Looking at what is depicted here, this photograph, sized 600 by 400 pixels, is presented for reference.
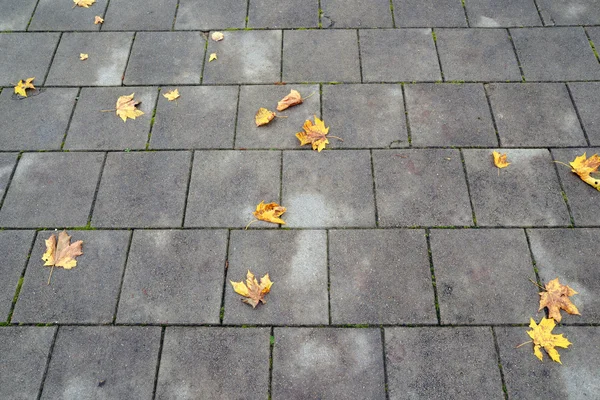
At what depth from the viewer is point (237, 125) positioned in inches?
152

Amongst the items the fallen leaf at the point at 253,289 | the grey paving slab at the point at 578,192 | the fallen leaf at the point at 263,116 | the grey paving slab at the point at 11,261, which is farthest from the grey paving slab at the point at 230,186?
the grey paving slab at the point at 578,192

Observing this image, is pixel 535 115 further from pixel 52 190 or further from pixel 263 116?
pixel 52 190

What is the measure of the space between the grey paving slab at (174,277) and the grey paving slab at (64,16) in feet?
7.60

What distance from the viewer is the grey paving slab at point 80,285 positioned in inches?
122

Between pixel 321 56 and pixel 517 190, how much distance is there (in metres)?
1.91

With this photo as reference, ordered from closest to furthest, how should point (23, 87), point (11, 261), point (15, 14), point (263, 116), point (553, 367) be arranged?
point (553, 367), point (11, 261), point (263, 116), point (23, 87), point (15, 14)

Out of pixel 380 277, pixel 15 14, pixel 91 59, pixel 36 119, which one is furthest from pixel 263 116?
pixel 15 14

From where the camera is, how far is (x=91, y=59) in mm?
4305

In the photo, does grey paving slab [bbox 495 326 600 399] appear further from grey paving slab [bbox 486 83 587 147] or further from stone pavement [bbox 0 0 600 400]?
grey paving slab [bbox 486 83 587 147]

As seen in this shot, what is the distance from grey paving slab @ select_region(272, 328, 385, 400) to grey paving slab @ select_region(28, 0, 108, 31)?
336cm

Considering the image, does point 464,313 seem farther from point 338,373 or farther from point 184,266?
point 184,266

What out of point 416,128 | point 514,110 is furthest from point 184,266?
point 514,110

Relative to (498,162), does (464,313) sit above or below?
below

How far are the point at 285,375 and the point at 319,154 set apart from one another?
1.58 meters
